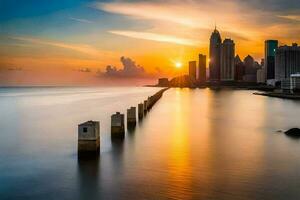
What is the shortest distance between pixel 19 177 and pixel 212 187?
36.0ft

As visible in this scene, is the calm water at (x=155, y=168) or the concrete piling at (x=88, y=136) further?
the concrete piling at (x=88, y=136)

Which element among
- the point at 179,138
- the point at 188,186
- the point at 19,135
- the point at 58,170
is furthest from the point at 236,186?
the point at 19,135

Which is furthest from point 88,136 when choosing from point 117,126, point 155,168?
point 117,126

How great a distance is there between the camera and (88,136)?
23.0 metres

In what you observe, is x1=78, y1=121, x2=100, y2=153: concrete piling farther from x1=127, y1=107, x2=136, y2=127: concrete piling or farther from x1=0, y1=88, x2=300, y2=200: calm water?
x1=127, y1=107, x2=136, y2=127: concrete piling

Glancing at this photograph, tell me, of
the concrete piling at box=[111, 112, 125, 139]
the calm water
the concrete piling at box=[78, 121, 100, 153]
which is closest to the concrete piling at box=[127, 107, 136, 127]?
the calm water

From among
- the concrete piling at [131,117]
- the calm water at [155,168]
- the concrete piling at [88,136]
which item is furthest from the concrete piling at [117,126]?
the concrete piling at [88,136]

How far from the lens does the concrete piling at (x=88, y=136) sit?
2225 centimetres

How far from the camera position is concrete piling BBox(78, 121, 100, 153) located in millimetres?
22250

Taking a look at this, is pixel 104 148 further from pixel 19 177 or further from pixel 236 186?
pixel 236 186

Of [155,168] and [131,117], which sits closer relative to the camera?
[155,168]

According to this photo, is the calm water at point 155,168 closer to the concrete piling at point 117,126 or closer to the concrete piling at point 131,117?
the concrete piling at point 117,126

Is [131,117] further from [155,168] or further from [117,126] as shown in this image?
[155,168]

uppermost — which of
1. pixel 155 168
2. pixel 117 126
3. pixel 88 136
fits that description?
pixel 88 136
